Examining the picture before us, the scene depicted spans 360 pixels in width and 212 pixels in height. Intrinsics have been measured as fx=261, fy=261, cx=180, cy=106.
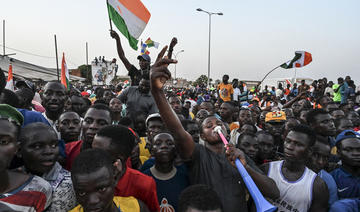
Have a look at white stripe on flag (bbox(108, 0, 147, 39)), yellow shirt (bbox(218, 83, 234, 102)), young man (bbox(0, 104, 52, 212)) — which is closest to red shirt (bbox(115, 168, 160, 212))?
young man (bbox(0, 104, 52, 212))

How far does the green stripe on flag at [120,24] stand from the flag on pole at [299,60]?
686 centimetres

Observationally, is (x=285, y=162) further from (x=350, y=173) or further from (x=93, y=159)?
(x=93, y=159)

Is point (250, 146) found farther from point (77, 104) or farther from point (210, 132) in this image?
point (77, 104)

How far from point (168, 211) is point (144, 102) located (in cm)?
262

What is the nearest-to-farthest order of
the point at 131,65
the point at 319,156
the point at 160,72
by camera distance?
the point at 160,72 → the point at 319,156 → the point at 131,65

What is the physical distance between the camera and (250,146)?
3180 millimetres

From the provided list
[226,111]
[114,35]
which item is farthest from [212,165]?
[226,111]

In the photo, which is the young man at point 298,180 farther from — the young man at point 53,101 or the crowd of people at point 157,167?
the young man at point 53,101

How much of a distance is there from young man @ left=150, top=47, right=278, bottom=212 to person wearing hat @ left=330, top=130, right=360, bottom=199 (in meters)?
0.98

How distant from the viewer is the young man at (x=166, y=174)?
240cm

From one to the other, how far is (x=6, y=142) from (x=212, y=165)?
1.58 m

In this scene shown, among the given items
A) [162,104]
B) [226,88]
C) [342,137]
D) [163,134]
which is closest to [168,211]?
[163,134]

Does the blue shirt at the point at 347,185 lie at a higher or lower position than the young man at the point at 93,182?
lower

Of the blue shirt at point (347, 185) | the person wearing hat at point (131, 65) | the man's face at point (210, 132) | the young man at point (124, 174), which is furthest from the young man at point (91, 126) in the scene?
the blue shirt at point (347, 185)
